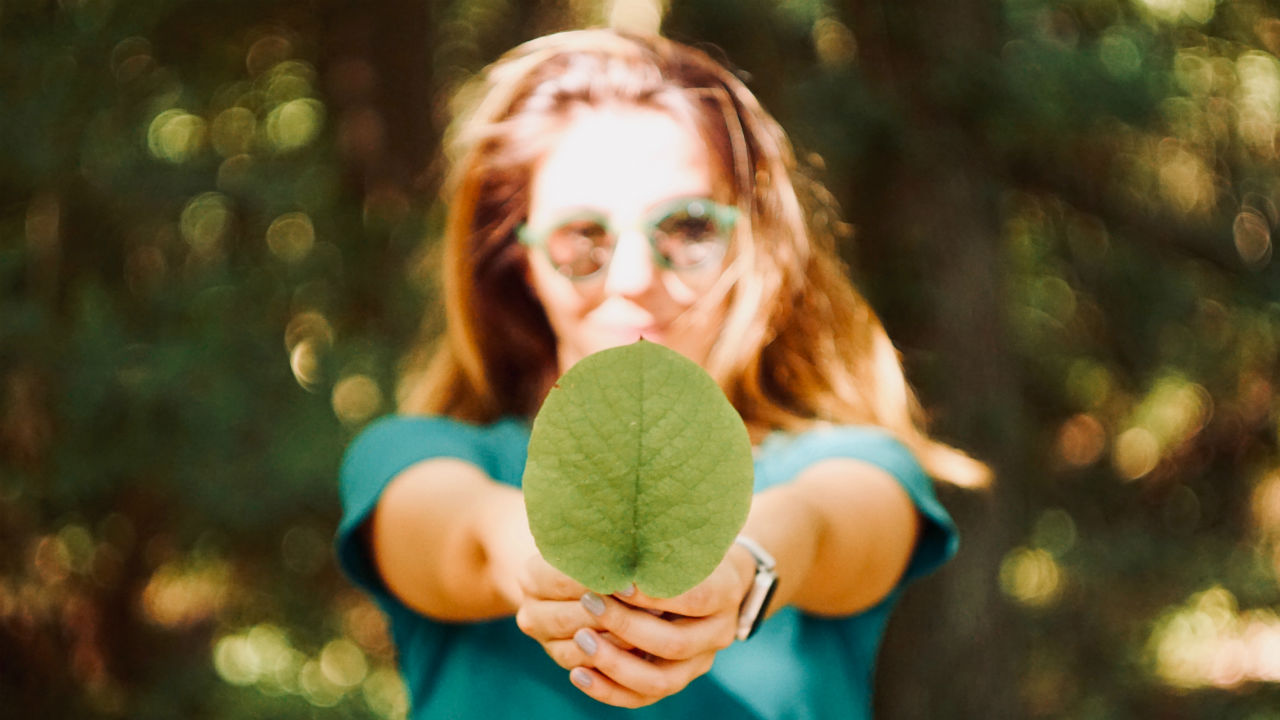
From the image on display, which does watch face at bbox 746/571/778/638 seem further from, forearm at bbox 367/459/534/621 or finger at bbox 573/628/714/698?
forearm at bbox 367/459/534/621

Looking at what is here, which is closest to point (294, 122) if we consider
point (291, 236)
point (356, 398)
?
point (291, 236)

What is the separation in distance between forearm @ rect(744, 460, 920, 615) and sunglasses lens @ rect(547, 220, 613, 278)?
10.0 inches

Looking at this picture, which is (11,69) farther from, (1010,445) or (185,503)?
(1010,445)

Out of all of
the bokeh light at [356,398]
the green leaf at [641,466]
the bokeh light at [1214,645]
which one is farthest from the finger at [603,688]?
the bokeh light at [1214,645]

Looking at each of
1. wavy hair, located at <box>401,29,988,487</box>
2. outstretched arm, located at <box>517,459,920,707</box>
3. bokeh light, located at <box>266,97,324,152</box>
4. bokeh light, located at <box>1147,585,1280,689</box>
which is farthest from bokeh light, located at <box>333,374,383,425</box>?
bokeh light, located at <box>1147,585,1280,689</box>

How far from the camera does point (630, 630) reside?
58 cm

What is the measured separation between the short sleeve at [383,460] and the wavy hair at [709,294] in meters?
0.15

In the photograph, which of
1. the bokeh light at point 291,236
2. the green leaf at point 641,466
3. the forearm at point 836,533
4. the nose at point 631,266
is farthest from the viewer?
the bokeh light at point 291,236

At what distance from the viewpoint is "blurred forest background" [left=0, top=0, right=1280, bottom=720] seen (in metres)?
2.35

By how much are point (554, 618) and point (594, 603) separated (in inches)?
1.5

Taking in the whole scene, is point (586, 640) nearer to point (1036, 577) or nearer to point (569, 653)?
point (569, 653)

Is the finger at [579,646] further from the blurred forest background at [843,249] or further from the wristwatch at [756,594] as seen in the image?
the blurred forest background at [843,249]

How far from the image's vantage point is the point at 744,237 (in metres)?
1.03

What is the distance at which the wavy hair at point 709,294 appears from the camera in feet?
3.47
